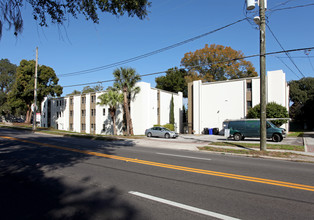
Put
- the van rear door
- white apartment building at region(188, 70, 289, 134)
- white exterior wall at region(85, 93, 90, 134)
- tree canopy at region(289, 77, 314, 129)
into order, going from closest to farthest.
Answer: the van rear door < white apartment building at region(188, 70, 289, 134) < white exterior wall at region(85, 93, 90, 134) < tree canopy at region(289, 77, 314, 129)

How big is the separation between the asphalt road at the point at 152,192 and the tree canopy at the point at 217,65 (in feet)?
130

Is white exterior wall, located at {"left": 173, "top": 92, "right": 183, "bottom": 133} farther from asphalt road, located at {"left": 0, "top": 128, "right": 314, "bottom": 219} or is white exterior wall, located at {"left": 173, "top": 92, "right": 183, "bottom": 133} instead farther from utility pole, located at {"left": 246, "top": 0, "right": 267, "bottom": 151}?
asphalt road, located at {"left": 0, "top": 128, "right": 314, "bottom": 219}

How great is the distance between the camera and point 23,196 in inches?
200

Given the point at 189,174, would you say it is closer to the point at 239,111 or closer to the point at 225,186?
the point at 225,186

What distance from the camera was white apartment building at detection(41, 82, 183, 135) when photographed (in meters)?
34.2

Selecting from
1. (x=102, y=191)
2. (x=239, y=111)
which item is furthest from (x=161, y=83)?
(x=102, y=191)

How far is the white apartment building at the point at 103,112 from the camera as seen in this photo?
34.2m

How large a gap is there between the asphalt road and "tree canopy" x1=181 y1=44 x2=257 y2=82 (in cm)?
3976

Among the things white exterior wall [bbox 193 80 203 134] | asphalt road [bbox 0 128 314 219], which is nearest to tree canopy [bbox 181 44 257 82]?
white exterior wall [bbox 193 80 203 134]

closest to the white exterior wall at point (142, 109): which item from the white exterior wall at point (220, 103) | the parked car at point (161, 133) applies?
the parked car at point (161, 133)

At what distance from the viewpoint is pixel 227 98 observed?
32906 millimetres

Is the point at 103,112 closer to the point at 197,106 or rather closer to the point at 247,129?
the point at 197,106

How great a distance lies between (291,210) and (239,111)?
1151 inches

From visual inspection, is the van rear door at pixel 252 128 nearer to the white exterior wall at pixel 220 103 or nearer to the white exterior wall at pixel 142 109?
the white exterior wall at pixel 220 103
